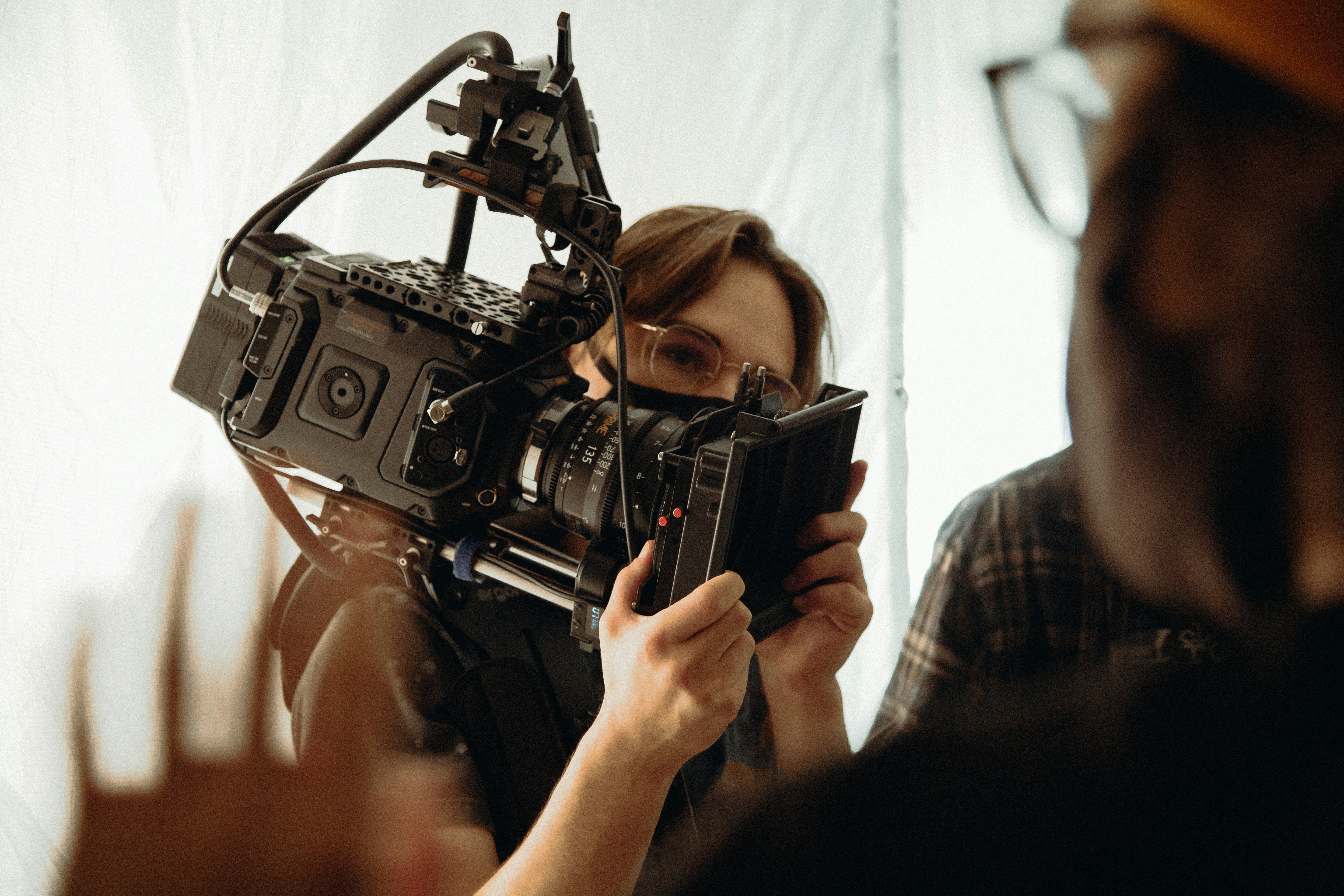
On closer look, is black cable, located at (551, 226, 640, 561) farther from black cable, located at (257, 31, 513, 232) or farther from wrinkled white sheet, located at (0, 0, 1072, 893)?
wrinkled white sheet, located at (0, 0, 1072, 893)

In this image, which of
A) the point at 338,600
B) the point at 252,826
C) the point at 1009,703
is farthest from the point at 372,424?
the point at 1009,703

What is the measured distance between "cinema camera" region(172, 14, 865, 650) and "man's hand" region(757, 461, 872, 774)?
0.02m

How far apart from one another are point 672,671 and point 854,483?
0.80 ft

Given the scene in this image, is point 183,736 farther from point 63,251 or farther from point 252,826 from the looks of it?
point 63,251

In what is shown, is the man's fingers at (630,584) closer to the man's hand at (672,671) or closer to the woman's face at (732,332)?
the man's hand at (672,671)

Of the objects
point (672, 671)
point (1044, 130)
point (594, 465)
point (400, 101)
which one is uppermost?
point (400, 101)

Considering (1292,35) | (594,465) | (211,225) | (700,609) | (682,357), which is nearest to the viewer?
(1292,35)

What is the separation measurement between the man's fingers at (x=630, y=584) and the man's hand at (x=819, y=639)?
14 cm

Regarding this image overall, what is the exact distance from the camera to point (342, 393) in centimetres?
58

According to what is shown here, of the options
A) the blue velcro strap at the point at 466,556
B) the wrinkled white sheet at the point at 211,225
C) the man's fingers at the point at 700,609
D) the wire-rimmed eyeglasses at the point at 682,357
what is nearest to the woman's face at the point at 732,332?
the wire-rimmed eyeglasses at the point at 682,357

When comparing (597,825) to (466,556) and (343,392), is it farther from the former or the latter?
(343,392)

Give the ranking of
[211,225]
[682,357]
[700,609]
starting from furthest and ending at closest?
[682,357]
[211,225]
[700,609]

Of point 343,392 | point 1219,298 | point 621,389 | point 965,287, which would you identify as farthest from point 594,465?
point 965,287

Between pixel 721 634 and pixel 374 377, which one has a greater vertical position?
pixel 374 377
